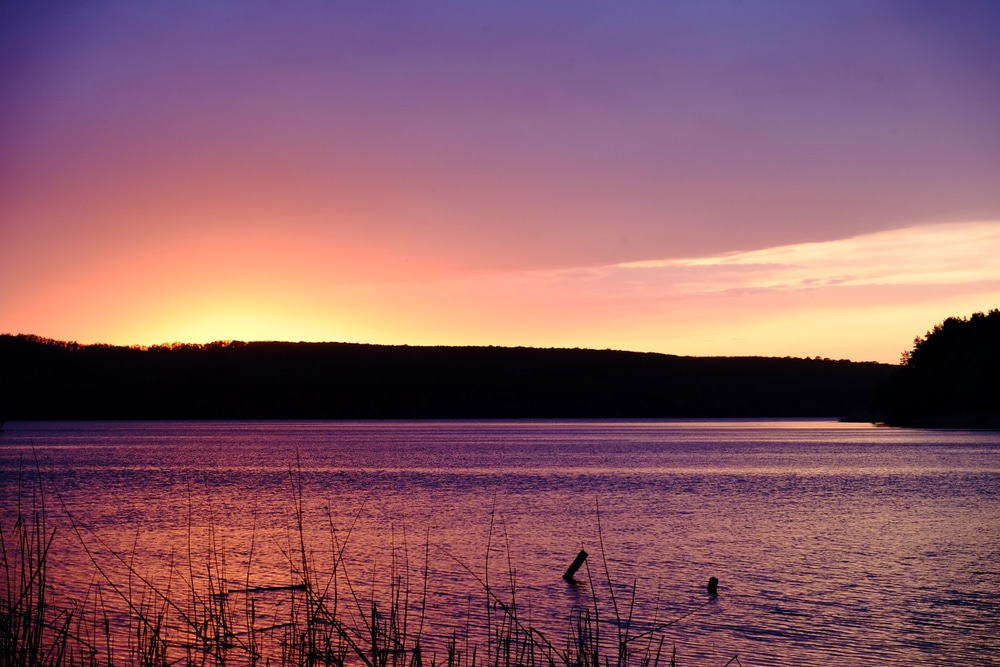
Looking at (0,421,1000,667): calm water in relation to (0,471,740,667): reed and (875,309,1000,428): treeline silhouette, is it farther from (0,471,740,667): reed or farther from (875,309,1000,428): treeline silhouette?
(875,309,1000,428): treeline silhouette

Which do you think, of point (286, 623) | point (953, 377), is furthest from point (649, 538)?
point (953, 377)

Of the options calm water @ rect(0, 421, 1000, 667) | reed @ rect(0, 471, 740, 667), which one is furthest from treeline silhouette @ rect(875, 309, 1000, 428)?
reed @ rect(0, 471, 740, 667)

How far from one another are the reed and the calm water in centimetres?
53

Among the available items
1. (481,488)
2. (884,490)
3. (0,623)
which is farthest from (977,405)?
(0,623)

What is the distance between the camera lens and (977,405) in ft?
437

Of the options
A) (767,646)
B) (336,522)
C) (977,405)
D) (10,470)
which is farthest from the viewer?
(977,405)

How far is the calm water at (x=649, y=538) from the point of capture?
1819 cm

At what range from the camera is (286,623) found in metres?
16.0

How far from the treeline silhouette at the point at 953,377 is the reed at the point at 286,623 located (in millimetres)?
117377

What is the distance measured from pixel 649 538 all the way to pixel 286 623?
15873 millimetres

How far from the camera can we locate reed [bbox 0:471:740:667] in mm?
12266

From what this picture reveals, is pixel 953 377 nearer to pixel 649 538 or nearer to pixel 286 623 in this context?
pixel 649 538

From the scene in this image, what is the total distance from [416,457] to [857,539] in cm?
5355

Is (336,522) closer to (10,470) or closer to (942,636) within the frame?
(942,636)
